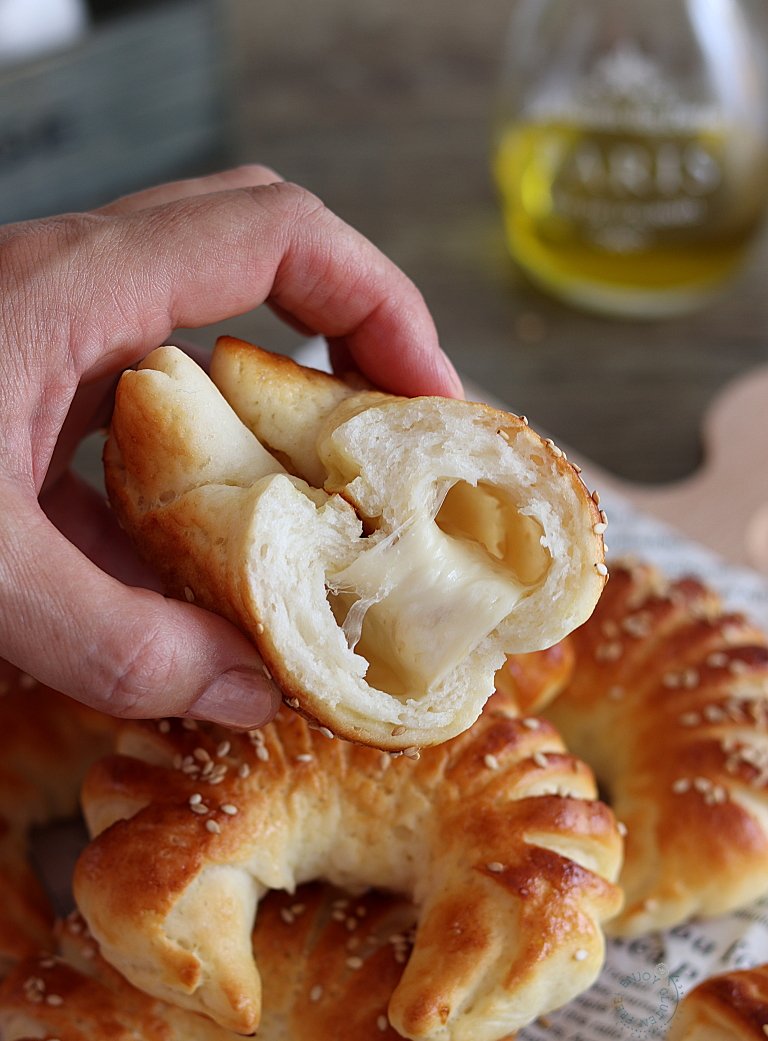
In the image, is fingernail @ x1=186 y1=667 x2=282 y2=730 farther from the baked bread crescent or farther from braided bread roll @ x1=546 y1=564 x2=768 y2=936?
braided bread roll @ x1=546 y1=564 x2=768 y2=936

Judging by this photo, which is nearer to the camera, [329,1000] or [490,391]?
[329,1000]

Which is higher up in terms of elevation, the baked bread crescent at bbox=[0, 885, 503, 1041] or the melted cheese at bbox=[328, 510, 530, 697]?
the melted cheese at bbox=[328, 510, 530, 697]

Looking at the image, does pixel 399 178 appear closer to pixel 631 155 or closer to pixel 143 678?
pixel 631 155

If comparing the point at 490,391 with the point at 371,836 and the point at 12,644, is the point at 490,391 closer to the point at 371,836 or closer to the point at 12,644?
the point at 371,836

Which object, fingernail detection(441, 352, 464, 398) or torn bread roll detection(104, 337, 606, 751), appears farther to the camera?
fingernail detection(441, 352, 464, 398)

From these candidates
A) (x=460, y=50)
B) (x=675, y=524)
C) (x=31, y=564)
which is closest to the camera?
(x=31, y=564)

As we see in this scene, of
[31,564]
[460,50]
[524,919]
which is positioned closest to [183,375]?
[31,564]

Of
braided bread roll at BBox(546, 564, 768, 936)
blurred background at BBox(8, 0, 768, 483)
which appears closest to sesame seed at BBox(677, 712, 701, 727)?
braided bread roll at BBox(546, 564, 768, 936)
